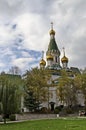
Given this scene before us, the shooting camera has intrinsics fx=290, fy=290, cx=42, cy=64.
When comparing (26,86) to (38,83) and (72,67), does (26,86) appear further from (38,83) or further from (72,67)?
(72,67)

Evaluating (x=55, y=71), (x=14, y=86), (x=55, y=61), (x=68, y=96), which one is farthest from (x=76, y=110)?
(x=14, y=86)

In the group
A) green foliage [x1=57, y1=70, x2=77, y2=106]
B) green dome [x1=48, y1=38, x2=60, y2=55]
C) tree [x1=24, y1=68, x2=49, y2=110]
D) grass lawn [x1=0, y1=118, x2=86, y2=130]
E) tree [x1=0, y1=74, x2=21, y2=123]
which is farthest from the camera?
green dome [x1=48, y1=38, x2=60, y2=55]

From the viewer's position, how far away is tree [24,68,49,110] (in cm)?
5250

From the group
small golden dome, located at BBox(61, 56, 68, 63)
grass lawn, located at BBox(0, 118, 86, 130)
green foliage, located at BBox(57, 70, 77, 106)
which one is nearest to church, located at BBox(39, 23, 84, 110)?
small golden dome, located at BBox(61, 56, 68, 63)

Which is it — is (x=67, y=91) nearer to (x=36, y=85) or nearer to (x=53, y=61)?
(x=36, y=85)

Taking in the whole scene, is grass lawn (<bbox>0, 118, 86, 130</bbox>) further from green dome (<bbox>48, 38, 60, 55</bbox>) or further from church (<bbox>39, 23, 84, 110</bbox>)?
green dome (<bbox>48, 38, 60, 55</bbox>)

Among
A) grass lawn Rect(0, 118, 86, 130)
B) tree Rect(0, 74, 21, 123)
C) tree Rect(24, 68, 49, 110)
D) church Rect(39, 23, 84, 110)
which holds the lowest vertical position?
grass lawn Rect(0, 118, 86, 130)

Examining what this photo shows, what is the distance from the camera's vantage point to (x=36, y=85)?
175ft

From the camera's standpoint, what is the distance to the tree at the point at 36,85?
52503 millimetres

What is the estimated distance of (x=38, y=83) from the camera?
53.8 meters

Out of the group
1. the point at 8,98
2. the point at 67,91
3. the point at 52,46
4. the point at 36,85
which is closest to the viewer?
the point at 8,98

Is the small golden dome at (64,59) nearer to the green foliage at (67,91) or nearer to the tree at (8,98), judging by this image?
the green foliage at (67,91)

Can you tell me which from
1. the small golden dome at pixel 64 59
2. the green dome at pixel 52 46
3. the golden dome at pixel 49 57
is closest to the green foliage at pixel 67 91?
the golden dome at pixel 49 57

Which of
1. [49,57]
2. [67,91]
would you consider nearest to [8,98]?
[67,91]
